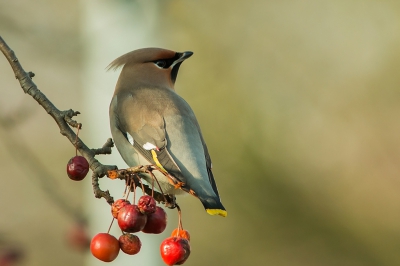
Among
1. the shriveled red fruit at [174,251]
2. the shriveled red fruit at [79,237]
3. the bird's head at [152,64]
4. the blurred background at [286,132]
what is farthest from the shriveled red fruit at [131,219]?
the blurred background at [286,132]

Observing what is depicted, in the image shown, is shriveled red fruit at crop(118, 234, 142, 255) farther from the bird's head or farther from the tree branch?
the bird's head

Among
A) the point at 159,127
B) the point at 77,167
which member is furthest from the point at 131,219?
the point at 159,127

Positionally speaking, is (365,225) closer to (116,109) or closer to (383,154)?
(383,154)

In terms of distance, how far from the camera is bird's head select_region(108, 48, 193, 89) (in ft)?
10.9

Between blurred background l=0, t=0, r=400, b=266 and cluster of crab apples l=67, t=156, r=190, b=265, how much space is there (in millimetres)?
5850

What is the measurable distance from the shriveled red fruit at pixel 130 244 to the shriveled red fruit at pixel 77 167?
279mm

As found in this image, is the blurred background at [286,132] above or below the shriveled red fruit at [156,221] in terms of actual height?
above

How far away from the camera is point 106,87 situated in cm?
547

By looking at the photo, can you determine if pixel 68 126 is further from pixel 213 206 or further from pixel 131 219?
pixel 213 206

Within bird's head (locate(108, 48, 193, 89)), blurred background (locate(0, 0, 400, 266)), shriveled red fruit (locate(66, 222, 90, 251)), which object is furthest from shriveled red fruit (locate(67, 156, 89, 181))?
blurred background (locate(0, 0, 400, 266))

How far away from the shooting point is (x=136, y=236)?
1916 mm

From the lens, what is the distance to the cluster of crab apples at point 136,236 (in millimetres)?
1824

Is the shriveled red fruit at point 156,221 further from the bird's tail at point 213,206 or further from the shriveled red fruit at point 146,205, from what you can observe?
the bird's tail at point 213,206

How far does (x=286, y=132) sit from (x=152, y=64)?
18.2 ft
